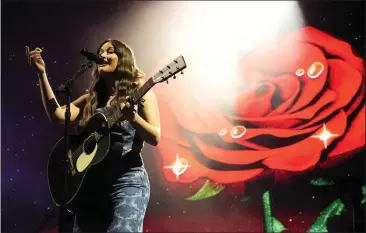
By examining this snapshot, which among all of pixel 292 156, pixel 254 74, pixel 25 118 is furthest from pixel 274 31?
pixel 25 118

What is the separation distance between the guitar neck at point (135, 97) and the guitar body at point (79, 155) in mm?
53

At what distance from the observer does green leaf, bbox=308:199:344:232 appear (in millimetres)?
3043

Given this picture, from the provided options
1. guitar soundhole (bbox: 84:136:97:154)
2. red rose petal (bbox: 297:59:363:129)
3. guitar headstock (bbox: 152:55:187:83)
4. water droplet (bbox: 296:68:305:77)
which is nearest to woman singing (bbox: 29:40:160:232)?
guitar soundhole (bbox: 84:136:97:154)

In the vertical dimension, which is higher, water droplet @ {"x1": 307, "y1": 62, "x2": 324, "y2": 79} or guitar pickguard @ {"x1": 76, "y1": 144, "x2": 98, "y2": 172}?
water droplet @ {"x1": 307, "y1": 62, "x2": 324, "y2": 79}

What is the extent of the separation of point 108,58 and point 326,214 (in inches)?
73.9

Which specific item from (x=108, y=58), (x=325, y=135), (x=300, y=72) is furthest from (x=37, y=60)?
A: (x=325, y=135)

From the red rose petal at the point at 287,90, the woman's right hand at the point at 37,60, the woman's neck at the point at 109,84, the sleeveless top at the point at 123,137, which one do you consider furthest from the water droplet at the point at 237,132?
the woman's right hand at the point at 37,60

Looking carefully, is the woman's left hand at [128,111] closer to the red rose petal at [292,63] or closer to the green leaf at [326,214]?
the red rose petal at [292,63]

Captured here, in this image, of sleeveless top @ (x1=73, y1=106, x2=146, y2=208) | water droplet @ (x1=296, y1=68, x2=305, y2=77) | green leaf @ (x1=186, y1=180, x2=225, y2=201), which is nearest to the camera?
sleeveless top @ (x1=73, y1=106, x2=146, y2=208)

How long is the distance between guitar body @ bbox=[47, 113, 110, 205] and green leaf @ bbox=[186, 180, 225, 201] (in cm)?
81

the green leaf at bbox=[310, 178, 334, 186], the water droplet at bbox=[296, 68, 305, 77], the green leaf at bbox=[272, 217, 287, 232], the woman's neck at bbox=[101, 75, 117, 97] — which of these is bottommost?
the green leaf at bbox=[272, 217, 287, 232]

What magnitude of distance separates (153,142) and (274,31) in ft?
4.05

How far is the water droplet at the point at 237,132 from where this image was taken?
313 centimetres

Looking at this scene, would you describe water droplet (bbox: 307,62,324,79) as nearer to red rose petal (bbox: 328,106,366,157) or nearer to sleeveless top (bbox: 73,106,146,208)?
red rose petal (bbox: 328,106,366,157)
